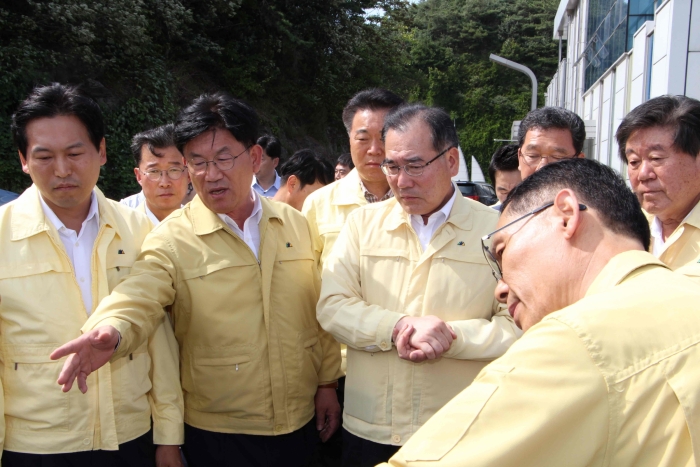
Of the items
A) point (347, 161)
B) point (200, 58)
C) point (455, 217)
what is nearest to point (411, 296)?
point (455, 217)

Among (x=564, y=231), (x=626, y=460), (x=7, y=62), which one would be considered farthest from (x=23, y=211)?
(x=7, y=62)

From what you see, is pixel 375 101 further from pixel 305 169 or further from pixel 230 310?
pixel 305 169

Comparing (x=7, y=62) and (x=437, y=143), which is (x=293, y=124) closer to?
(x=7, y=62)

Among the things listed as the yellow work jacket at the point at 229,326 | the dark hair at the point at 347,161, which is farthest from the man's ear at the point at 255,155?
the dark hair at the point at 347,161

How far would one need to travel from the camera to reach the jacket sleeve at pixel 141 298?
2119 millimetres

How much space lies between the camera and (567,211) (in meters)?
1.35

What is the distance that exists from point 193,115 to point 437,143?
1.09m

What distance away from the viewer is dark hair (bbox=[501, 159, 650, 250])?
1352 mm

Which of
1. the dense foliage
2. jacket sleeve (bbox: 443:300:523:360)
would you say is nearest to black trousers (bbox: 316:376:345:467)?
jacket sleeve (bbox: 443:300:523:360)

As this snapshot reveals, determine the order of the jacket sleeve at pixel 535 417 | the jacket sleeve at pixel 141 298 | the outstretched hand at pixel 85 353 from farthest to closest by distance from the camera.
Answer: the jacket sleeve at pixel 141 298, the outstretched hand at pixel 85 353, the jacket sleeve at pixel 535 417

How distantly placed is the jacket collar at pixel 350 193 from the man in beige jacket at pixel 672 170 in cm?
137

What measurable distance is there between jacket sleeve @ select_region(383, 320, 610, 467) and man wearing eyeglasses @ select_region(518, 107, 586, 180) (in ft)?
7.97

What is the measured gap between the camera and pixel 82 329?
2.08 metres

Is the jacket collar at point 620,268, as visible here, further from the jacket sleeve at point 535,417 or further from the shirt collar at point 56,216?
the shirt collar at point 56,216
